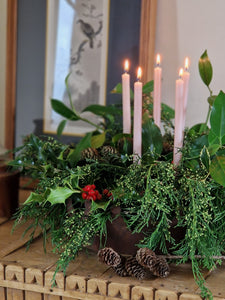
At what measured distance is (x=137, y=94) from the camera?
64 centimetres

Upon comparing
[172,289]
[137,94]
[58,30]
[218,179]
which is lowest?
[172,289]

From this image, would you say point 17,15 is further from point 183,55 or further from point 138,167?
point 138,167

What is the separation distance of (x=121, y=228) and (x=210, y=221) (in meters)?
0.11

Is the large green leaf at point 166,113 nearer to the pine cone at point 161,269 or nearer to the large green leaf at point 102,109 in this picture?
the large green leaf at point 102,109

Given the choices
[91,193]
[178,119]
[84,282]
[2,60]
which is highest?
[2,60]

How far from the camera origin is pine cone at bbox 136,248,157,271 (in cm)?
58

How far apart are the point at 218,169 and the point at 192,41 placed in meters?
0.38

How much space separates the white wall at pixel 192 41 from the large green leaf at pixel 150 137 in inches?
9.8

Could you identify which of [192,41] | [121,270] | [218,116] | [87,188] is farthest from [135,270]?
[192,41]

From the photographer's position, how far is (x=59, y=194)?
587mm

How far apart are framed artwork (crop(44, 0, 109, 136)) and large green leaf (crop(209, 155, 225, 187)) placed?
1.27 feet

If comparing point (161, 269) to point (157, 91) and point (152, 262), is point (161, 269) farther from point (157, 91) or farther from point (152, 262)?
point (157, 91)

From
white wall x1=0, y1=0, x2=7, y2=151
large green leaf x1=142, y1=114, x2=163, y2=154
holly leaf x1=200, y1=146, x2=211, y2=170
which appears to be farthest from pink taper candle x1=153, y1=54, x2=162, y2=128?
white wall x1=0, y1=0, x2=7, y2=151

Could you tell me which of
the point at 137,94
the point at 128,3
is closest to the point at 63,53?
the point at 128,3
